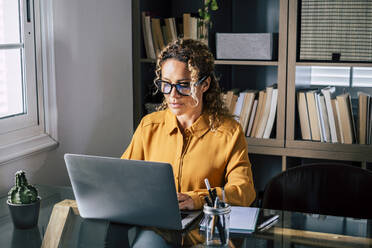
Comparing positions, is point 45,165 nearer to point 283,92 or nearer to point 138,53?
point 138,53

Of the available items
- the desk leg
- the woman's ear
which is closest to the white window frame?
the desk leg

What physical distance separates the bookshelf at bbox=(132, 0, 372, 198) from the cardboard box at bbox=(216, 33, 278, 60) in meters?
0.04

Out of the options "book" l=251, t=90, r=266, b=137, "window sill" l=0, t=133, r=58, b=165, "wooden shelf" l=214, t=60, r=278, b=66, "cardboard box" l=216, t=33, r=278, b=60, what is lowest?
"window sill" l=0, t=133, r=58, b=165

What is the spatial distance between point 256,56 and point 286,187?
1.03m

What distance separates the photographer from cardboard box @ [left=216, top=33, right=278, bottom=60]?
2.91m

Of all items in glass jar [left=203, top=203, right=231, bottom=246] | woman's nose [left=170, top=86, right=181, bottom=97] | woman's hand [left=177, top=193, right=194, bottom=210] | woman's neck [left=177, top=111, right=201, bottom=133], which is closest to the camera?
glass jar [left=203, top=203, right=231, bottom=246]

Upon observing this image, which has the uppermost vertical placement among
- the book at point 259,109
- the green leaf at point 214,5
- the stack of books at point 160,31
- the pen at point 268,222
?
the green leaf at point 214,5

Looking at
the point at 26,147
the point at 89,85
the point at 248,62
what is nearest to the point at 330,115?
the point at 248,62

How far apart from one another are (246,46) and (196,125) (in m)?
1.03

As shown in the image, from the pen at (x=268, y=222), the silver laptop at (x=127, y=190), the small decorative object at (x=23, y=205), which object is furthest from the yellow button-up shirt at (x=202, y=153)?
the small decorative object at (x=23, y=205)

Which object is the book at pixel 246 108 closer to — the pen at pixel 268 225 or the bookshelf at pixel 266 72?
the bookshelf at pixel 266 72

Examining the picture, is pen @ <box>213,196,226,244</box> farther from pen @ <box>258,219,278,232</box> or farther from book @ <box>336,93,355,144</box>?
book @ <box>336,93,355,144</box>

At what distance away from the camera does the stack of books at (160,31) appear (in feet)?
10.1

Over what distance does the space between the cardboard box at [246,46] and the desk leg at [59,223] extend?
1440 mm
